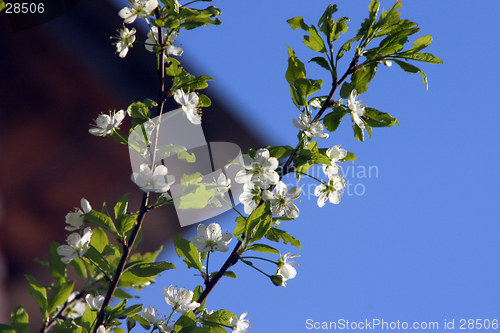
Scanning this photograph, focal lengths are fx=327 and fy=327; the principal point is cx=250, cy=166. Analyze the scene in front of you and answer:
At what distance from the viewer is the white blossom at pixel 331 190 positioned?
102 cm

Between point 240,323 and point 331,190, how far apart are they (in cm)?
50

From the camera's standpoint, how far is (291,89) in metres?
1.02

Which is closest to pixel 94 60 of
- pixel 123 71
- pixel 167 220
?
pixel 123 71

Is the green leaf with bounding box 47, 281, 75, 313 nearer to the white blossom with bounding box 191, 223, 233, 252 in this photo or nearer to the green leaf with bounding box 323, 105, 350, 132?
the white blossom with bounding box 191, 223, 233, 252

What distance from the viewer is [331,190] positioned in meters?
1.03

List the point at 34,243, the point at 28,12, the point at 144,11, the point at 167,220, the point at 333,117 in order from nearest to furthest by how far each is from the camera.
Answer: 1. the point at 144,11
2. the point at 333,117
3. the point at 28,12
4. the point at 34,243
5. the point at 167,220

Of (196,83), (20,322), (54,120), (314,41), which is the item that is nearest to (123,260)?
(20,322)

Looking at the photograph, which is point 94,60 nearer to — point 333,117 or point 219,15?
point 219,15

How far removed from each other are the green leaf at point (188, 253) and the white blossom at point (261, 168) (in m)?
0.26

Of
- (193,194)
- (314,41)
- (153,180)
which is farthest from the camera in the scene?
(314,41)

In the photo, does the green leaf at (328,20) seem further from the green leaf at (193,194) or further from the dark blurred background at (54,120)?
the dark blurred background at (54,120)

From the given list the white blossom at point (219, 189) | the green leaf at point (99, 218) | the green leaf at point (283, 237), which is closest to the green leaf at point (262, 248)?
the green leaf at point (283, 237)

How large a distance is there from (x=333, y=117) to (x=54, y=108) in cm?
228

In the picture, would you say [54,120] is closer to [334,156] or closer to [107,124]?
[107,124]
